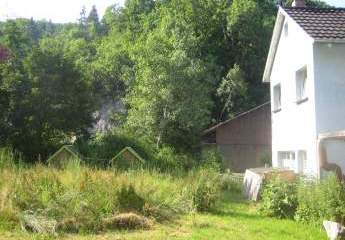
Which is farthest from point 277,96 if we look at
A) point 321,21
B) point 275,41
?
point 321,21

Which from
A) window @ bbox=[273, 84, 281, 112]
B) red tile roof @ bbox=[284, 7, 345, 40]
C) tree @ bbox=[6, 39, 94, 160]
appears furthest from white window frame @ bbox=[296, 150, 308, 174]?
tree @ bbox=[6, 39, 94, 160]

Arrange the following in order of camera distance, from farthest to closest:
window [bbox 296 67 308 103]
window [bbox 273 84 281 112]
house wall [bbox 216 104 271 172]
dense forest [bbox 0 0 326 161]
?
1. house wall [bbox 216 104 271 172]
2. dense forest [bbox 0 0 326 161]
3. window [bbox 273 84 281 112]
4. window [bbox 296 67 308 103]

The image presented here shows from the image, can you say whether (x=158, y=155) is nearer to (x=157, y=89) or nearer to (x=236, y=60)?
(x=157, y=89)

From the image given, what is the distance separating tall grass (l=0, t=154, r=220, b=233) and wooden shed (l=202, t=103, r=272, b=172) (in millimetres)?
23929

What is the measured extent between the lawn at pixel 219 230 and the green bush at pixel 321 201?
444 mm

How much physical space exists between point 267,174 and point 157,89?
48.0ft

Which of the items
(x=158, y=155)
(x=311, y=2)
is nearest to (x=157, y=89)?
(x=158, y=155)

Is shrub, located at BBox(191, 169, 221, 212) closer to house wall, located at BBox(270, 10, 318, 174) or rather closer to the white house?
the white house

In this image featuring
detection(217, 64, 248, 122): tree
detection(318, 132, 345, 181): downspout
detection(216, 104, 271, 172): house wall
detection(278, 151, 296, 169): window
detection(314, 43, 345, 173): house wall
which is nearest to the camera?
detection(318, 132, 345, 181): downspout

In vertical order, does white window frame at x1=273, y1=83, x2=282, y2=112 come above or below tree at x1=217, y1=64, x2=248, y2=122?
below

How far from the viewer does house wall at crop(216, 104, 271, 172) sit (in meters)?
40.8

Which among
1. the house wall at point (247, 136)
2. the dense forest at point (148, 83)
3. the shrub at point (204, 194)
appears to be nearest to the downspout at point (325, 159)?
the shrub at point (204, 194)

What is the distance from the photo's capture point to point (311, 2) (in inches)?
2005

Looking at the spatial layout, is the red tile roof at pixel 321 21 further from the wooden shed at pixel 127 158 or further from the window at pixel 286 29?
the wooden shed at pixel 127 158
